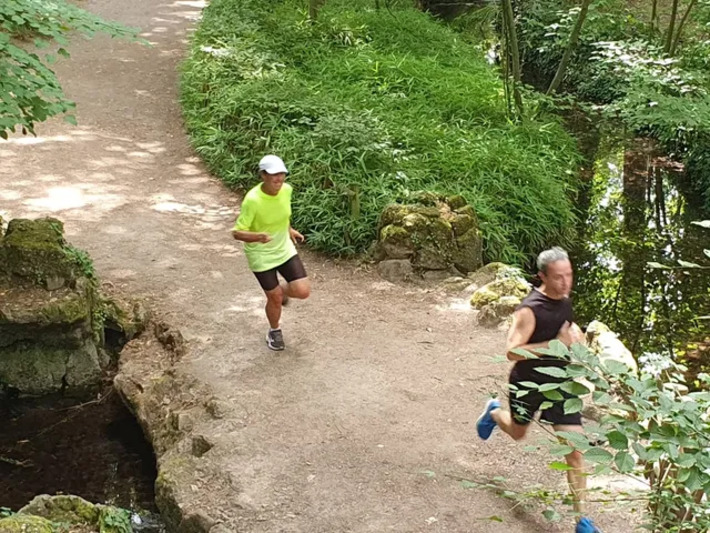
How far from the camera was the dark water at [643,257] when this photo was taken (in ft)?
26.5

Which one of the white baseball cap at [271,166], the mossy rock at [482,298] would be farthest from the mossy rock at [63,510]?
the mossy rock at [482,298]

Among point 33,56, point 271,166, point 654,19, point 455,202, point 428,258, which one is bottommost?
point 428,258

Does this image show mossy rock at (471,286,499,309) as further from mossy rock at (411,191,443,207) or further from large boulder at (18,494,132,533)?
large boulder at (18,494,132,533)

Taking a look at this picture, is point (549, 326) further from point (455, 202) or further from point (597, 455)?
point (455, 202)

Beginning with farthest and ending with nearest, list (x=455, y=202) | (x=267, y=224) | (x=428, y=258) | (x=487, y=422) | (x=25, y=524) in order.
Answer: (x=455, y=202)
(x=428, y=258)
(x=267, y=224)
(x=487, y=422)
(x=25, y=524)

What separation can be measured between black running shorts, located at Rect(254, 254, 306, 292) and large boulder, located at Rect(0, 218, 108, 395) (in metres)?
1.53

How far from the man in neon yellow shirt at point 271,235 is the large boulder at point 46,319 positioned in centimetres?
155

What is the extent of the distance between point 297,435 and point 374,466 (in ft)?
1.96

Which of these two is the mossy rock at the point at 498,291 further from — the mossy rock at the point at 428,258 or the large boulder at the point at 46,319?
the large boulder at the point at 46,319

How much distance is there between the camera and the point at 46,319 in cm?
599

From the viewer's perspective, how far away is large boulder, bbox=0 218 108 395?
6.07 meters

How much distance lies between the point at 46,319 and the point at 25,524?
2665mm

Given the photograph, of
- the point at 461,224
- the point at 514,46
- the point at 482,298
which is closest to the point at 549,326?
the point at 482,298

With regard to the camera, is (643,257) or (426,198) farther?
(643,257)
